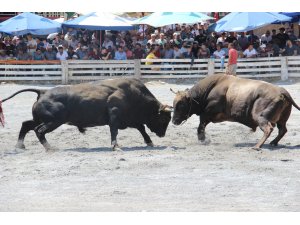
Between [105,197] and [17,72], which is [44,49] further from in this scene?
[105,197]

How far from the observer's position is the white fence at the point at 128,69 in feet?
86.9

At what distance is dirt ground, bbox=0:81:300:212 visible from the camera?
1009 centimetres

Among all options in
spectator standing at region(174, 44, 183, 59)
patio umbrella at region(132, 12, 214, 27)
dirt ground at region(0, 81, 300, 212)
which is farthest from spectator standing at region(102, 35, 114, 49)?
dirt ground at region(0, 81, 300, 212)

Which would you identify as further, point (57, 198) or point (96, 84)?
point (96, 84)

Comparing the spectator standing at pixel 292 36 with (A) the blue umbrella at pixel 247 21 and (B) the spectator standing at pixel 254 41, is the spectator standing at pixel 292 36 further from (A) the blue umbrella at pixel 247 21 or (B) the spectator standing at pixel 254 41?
(B) the spectator standing at pixel 254 41

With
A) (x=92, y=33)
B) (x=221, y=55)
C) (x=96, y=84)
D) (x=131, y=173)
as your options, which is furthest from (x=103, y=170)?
(x=92, y=33)

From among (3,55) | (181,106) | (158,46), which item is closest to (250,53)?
(158,46)

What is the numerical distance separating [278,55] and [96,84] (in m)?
12.7

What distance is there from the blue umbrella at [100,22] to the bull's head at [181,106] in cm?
1220

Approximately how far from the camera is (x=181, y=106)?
52.3 feet

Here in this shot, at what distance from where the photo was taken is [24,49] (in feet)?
93.6

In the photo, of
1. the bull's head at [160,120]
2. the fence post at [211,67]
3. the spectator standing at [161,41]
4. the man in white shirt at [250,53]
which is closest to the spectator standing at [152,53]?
the spectator standing at [161,41]

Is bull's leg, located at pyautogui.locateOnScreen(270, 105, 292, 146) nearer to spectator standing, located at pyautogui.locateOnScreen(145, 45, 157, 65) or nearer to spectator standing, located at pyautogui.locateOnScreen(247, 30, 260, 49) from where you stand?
spectator standing, located at pyautogui.locateOnScreen(145, 45, 157, 65)

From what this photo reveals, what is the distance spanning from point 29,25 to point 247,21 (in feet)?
24.6
